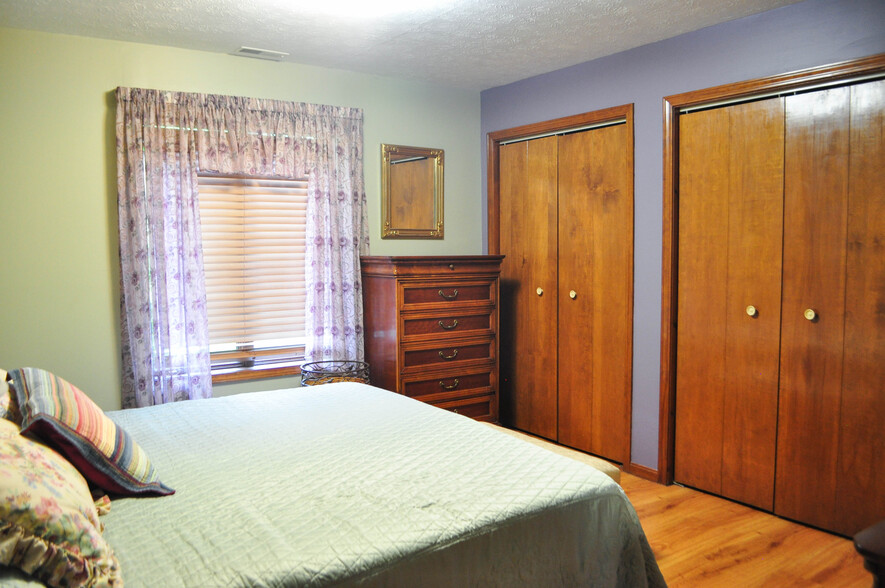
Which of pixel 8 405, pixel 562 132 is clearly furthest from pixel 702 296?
pixel 8 405

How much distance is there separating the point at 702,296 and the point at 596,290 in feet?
2.20

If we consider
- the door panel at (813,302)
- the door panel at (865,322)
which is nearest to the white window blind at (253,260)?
the door panel at (813,302)

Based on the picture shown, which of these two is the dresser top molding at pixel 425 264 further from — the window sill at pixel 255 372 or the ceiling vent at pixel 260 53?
the ceiling vent at pixel 260 53

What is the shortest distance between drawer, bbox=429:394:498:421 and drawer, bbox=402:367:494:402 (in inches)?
1.8

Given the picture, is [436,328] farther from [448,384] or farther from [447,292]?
[448,384]

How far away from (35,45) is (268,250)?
1.52m

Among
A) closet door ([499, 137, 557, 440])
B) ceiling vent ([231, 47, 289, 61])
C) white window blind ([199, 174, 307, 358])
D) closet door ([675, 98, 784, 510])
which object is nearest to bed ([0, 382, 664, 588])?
white window blind ([199, 174, 307, 358])

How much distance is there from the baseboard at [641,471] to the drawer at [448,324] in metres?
1.16

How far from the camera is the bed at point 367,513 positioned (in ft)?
4.28

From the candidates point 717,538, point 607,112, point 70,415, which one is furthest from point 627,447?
point 70,415

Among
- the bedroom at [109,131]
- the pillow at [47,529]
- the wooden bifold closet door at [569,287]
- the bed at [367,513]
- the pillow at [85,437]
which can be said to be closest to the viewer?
the pillow at [47,529]

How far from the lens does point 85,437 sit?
1.53 metres

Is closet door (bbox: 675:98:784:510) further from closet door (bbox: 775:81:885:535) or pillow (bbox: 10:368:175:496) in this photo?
pillow (bbox: 10:368:175:496)

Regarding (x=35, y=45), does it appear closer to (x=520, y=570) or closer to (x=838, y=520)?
(x=520, y=570)
